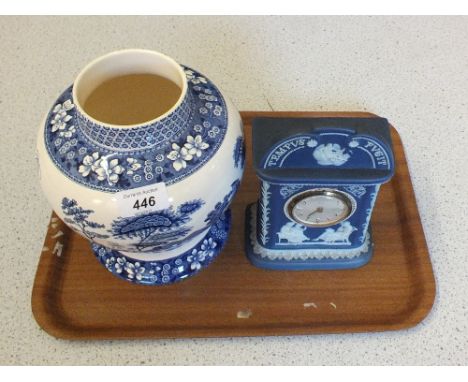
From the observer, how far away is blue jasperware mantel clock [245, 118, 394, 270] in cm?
59

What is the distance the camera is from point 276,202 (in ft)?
2.12

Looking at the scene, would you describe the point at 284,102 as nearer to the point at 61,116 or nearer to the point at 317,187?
the point at 317,187

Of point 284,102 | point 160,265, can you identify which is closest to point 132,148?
point 160,265

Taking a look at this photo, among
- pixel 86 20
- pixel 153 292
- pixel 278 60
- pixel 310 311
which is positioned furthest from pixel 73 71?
pixel 310 311

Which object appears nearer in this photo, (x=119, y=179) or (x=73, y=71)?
(x=119, y=179)

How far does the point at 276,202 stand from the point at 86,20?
0.69m

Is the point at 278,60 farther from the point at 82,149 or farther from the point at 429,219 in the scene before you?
the point at 82,149

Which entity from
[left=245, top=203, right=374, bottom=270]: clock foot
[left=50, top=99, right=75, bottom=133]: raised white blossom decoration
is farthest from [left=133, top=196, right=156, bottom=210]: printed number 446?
[left=245, top=203, right=374, bottom=270]: clock foot

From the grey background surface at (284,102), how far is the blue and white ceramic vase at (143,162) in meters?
0.18

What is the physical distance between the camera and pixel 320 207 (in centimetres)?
65

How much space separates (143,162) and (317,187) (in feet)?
0.70

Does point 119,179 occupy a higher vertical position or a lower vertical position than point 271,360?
higher

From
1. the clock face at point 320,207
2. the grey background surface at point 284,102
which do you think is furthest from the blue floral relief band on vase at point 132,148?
the grey background surface at point 284,102

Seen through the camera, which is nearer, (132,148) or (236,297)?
(132,148)
